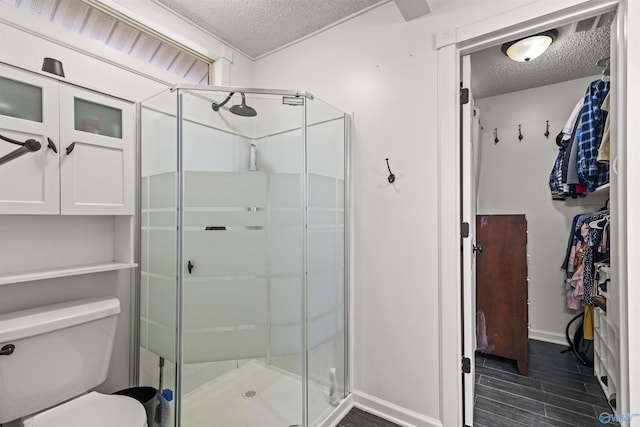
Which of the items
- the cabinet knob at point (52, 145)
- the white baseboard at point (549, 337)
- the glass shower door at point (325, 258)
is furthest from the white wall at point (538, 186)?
the cabinet knob at point (52, 145)

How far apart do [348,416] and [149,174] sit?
6.07ft

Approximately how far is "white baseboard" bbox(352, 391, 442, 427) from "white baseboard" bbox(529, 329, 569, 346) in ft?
6.34

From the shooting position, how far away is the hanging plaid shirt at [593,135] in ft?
5.65

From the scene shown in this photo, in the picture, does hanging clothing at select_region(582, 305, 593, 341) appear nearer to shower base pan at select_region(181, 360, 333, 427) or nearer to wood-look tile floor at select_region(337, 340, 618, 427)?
wood-look tile floor at select_region(337, 340, 618, 427)

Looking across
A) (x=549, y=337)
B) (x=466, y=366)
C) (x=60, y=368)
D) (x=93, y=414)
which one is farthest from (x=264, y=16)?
(x=549, y=337)

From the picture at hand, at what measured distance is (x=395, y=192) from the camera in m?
1.81

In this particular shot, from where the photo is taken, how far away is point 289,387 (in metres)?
1.72

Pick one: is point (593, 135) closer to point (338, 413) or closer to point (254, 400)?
point (338, 413)

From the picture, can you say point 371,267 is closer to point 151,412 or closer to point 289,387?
point 289,387

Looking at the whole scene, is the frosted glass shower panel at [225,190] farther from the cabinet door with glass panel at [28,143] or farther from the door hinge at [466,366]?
the door hinge at [466,366]

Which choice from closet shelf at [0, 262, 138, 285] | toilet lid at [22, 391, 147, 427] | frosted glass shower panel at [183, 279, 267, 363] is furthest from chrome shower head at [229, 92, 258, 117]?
toilet lid at [22, 391, 147, 427]

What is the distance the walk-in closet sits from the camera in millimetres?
1778

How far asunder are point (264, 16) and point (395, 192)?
145cm

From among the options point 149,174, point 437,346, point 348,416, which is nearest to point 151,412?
point 348,416
